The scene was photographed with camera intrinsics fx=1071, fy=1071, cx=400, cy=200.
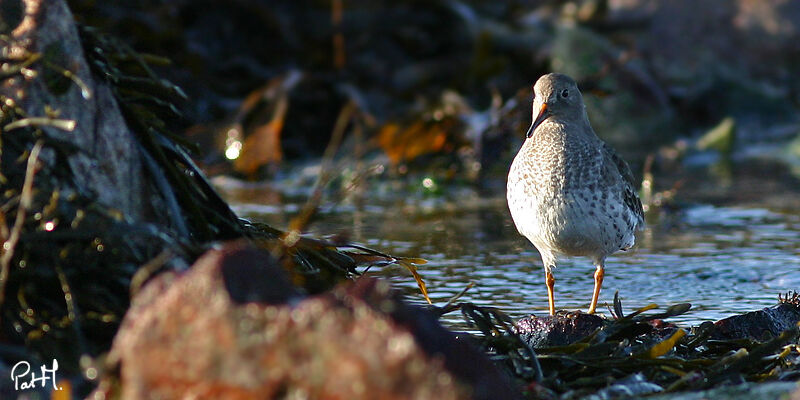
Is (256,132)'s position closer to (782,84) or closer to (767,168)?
(767,168)

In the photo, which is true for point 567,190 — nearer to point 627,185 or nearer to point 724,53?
point 627,185

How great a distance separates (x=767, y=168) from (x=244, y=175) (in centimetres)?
407

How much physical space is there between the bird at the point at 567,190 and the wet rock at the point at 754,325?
68 centimetres

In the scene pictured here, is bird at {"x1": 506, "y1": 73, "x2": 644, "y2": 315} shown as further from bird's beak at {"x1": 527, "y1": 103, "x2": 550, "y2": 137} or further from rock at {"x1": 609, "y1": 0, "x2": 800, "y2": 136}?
rock at {"x1": 609, "y1": 0, "x2": 800, "y2": 136}

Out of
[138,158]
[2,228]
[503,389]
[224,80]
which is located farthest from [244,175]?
[503,389]

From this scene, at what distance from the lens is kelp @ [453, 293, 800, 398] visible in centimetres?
306

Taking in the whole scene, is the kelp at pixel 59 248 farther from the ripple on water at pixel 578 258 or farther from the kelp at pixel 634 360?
the ripple on water at pixel 578 258

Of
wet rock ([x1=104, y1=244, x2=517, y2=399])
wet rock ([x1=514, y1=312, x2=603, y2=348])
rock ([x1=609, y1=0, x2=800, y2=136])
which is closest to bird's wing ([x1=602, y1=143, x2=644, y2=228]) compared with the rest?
wet rock ([x1=514, y1=312, x2=603, y2=348])

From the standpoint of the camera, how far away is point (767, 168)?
8414 millimetres

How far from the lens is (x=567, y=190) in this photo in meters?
4.40

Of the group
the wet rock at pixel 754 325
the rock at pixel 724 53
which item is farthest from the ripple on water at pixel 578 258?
the rock at pixel 724 53

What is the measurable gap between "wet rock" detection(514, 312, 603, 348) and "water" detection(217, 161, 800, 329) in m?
0.35
